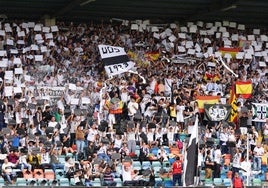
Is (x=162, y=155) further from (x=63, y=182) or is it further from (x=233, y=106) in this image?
(x=233, y=106)

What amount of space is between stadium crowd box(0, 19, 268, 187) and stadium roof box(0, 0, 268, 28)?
473mm

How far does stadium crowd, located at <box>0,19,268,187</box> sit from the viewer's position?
26.5m

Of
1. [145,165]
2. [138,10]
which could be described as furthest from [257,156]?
[138,10]

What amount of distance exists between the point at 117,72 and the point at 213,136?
4.70 m

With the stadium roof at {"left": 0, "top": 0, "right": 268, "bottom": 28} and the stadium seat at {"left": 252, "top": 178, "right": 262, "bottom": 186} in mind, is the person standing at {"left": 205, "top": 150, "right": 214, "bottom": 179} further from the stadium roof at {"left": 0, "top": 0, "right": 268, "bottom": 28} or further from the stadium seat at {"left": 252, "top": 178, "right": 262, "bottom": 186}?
the stadium roof at {"left": 0, "top": 0, "right": 268, "bottom": 28}

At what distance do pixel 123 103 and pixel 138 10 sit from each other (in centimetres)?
540

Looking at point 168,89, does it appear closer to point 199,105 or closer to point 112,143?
point 199,105

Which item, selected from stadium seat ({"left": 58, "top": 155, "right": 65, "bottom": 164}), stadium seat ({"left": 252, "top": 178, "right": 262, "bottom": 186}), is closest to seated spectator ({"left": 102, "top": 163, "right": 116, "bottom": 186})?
stadium seat ({"left": 58, "top": 155, "right": 65, "bottom": 164})

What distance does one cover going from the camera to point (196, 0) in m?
32.3

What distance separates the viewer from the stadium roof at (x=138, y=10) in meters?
32.0

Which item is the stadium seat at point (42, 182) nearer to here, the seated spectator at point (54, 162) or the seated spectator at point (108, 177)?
the seated spectator at point (54, 162)

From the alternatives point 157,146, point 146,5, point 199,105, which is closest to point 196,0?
point 146,5

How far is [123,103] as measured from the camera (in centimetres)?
2998

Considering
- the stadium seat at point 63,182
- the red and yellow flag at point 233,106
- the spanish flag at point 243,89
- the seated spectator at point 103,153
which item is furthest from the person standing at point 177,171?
the spanish flag at point 243,89
